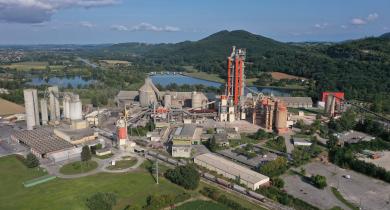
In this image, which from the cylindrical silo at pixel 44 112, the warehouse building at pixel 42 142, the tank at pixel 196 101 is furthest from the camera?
the tank at pixel 196 101

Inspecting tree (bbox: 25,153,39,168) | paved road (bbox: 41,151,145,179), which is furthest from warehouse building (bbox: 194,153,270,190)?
tree (bbox: 25,153,39,168)

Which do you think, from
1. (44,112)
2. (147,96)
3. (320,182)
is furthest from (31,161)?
(320,182)

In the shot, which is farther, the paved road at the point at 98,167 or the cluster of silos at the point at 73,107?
the cluster of silos at the point at 73,107

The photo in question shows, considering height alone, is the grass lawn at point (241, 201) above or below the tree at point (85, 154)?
below

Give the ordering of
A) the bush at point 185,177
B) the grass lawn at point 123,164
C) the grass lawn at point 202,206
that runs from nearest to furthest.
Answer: the grass lawn at point 202,206 → the bush at point 185,177 → the grass lawn at point 123,164

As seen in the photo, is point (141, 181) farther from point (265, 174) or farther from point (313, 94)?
point (313, 94)

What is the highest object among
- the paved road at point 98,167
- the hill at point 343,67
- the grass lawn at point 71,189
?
the hill at point 343,67

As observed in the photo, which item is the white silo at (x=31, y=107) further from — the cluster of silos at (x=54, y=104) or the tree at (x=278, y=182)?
the tree at (x=278, y=182)

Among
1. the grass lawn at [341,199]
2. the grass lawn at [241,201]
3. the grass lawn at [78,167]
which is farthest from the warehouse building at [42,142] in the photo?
the grass lawn at [341,199]
